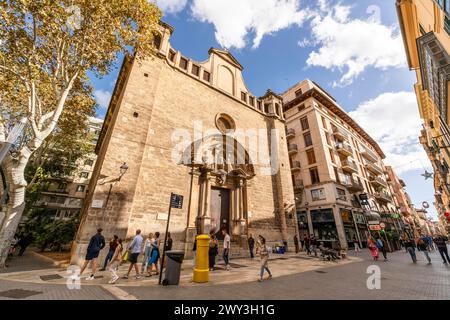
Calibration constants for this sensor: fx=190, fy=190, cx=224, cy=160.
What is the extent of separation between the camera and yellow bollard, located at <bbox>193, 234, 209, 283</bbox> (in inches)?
221

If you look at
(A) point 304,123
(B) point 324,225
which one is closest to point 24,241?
(B) point 324,225

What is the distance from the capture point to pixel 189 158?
12336 millimetres

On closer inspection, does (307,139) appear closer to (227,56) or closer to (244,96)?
(244,96)

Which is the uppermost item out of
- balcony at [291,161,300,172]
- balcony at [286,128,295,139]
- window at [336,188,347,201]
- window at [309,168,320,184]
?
balcony at [286,128,295,139]

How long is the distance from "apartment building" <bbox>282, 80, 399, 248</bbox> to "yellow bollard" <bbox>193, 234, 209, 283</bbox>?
1618cm

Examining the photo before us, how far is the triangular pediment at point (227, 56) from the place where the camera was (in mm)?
18759

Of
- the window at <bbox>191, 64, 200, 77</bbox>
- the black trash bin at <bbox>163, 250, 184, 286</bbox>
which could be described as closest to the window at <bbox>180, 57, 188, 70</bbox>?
the window at <bbox>191, 64, 200, 77</bbox>

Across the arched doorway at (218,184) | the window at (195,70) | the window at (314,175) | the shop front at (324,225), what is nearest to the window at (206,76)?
the window at (195,70)

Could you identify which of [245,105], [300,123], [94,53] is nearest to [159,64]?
[94,53]

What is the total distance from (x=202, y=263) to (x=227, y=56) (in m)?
19.5

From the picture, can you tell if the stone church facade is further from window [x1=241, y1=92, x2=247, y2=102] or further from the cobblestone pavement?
the cobblestone pavement

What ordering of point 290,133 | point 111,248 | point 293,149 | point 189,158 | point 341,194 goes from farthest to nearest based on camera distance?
1. point 290,133
2. point 293,149
3. point 341,194
4. point 189,158
5. point 111,248

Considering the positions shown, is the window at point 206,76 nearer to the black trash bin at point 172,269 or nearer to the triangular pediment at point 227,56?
the triangular pediment at point 227,56

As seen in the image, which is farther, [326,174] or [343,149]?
[343,149]
